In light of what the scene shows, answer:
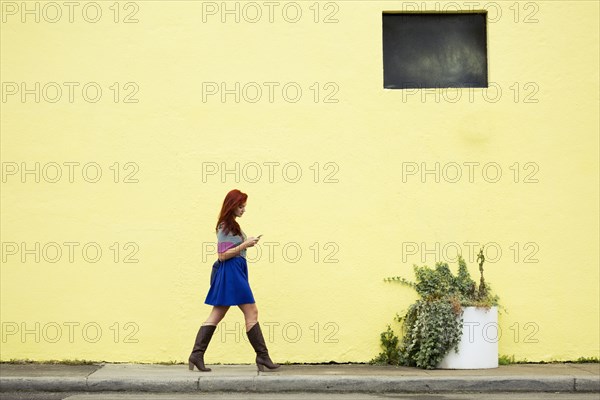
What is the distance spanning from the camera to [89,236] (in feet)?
37.1

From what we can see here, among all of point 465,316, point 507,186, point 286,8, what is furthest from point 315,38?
point 465,316

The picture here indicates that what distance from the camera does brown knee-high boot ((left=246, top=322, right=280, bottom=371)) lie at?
1038 centimetres

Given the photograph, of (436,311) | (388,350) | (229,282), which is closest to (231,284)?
(229,282)

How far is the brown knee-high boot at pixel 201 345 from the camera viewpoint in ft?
33.9

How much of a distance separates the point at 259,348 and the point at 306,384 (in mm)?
766

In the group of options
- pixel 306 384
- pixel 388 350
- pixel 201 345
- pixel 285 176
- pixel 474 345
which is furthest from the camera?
pixel 285 176

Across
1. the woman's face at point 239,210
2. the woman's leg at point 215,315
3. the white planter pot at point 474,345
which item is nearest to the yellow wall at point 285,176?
the white planter pot at point 474,345

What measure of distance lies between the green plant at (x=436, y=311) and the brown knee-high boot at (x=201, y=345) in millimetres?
2068

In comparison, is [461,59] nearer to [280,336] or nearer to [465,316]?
[465,316]

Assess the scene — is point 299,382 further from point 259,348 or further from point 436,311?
point 436,311

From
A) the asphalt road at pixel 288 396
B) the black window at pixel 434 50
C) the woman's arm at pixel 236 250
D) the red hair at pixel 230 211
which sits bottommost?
the asphalt road at pixel 288 396

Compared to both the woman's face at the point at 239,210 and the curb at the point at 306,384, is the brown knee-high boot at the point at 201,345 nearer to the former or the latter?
the curb at the point at 306,384

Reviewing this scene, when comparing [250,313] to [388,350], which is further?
[388,350]

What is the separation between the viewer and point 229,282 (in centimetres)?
1023
